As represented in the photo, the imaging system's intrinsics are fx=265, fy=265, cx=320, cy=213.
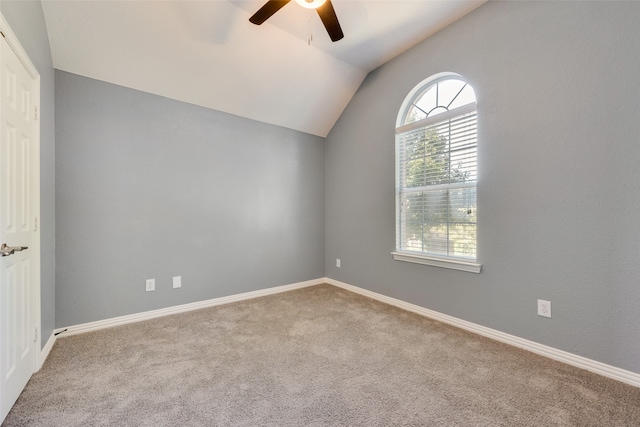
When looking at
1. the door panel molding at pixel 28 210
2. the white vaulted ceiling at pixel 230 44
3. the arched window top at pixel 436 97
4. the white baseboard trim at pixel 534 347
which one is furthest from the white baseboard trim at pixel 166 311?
the arched window top at pixel 436 97

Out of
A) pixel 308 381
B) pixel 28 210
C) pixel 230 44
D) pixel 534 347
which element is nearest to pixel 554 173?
pixel 534 347

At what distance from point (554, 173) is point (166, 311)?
3706mm

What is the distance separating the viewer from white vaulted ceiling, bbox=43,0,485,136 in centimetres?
219

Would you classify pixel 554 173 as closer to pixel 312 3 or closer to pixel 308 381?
pixel 312 3

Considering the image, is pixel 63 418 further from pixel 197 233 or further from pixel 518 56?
pixel 518 56

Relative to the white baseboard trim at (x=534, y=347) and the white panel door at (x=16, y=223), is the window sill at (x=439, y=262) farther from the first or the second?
the white panel door at (x=16, y=223)

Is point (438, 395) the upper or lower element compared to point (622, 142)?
lower

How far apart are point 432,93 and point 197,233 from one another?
3013mm

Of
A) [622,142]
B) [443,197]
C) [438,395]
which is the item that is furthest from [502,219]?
[438,395]

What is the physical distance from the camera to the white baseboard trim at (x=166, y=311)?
7.76 ft

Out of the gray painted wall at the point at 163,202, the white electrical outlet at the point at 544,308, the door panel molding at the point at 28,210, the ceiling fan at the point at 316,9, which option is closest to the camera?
the door panel molding at the point at 28,210

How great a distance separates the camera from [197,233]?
118 inches

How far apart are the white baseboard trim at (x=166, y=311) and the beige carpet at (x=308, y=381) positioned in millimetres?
98

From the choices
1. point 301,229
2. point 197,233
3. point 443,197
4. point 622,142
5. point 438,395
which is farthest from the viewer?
point 301,229
